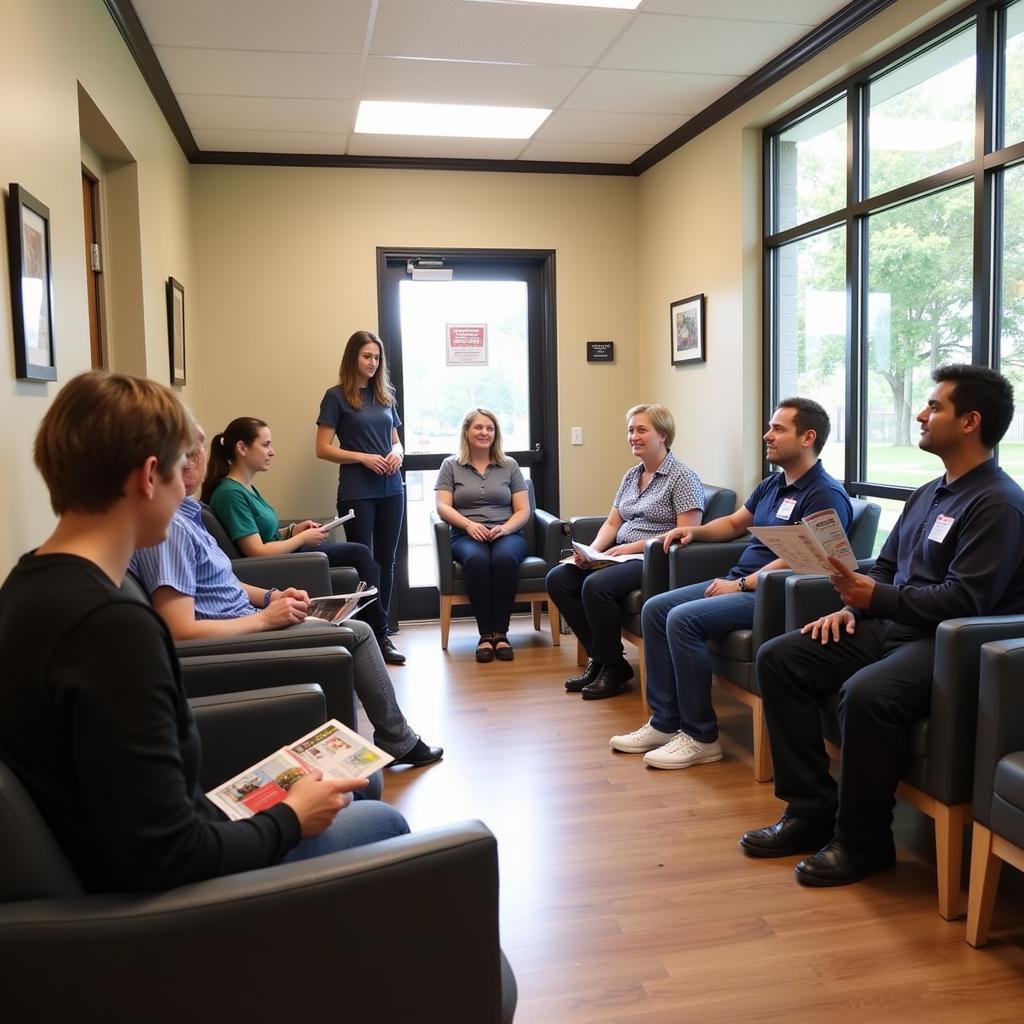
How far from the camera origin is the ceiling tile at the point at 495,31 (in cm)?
350

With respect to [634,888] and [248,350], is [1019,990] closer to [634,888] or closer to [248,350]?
[634,888]

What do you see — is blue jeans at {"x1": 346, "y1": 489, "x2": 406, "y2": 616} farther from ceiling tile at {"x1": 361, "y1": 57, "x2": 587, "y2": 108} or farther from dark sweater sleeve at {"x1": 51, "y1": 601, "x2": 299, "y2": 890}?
dark sweater sleeve at {"x1": 51, "y1": 601, "x2": 299, "y2": 890}

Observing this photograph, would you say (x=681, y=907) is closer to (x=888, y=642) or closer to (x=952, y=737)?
(x=952, y=737)

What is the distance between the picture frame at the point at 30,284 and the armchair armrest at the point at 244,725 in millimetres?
958

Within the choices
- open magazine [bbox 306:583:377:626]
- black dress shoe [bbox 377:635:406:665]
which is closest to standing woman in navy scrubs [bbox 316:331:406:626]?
black dress shoe [bbox 377:635:406:665]

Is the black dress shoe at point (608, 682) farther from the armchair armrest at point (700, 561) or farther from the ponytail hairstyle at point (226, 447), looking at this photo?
the ponytail hairstyle at point (226, 447)

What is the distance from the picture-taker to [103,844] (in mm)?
1084

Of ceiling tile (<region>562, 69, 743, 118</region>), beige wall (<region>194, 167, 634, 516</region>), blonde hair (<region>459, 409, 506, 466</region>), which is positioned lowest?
blonde hair (<region>459, 409, 506, 466</region>)

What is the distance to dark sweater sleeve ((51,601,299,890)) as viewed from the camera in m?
1.04

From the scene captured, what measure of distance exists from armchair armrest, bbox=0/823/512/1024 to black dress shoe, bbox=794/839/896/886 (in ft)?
4.70

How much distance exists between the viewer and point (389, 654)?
475 cm

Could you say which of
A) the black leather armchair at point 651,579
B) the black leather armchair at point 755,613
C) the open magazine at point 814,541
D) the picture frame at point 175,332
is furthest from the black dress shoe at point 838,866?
Result: the picture frame at point 175,332

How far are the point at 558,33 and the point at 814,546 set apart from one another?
8.02ft

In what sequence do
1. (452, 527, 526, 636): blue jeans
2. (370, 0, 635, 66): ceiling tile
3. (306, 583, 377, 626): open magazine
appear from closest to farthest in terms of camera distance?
(306, 583, 377, 626): open magazine → (370, 0, 635, 66): ceiling tile → (452, 527, 526, 636): blue jeans
